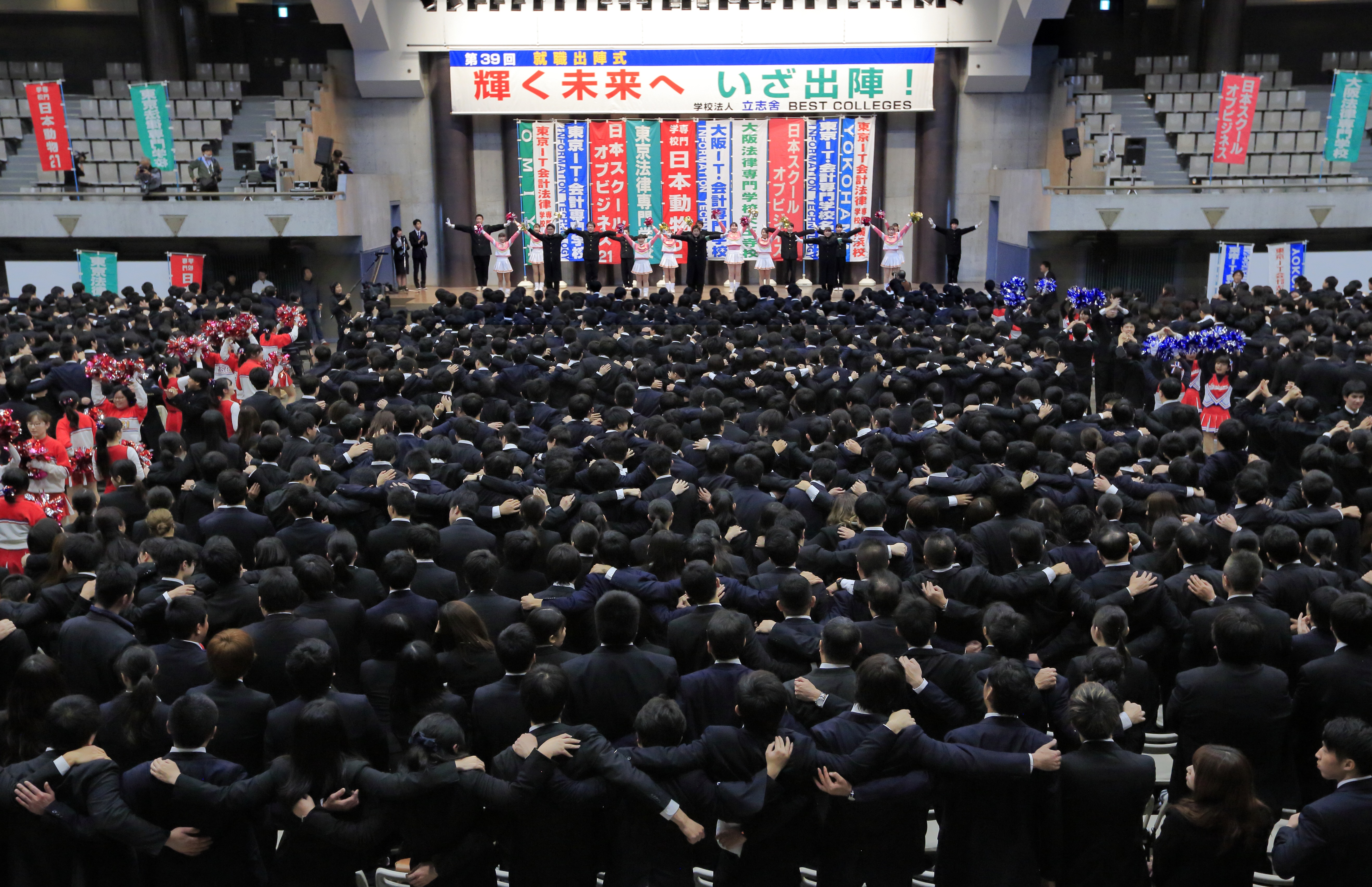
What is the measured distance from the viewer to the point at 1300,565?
5266 mm

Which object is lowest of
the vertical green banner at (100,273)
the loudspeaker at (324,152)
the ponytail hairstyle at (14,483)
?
the ponytail hairstyle at (14,483)

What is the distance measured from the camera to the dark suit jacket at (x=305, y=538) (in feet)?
20.4

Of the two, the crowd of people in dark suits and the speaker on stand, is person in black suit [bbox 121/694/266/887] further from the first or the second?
the speaker on stand

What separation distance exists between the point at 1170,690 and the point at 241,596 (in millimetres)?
4335

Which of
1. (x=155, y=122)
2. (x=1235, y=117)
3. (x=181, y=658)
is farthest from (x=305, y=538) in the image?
(x=1235, y=117)

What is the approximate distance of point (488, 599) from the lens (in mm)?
5086

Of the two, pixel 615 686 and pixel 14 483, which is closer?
pixel 615 686

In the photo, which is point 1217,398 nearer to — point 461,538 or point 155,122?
point 461,538

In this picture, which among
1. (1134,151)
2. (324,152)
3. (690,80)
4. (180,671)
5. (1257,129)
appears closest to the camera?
(180,671)

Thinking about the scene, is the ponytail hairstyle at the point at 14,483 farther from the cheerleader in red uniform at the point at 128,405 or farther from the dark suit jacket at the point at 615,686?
the dark suit jacket at the point at 615,686

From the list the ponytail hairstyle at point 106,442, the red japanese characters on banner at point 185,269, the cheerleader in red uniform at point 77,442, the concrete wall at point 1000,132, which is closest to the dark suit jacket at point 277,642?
the ponytail hairstyle at point 106,442

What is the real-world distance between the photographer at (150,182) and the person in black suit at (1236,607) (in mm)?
17987

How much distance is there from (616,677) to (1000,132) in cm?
2032

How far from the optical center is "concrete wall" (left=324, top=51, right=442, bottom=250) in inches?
875
